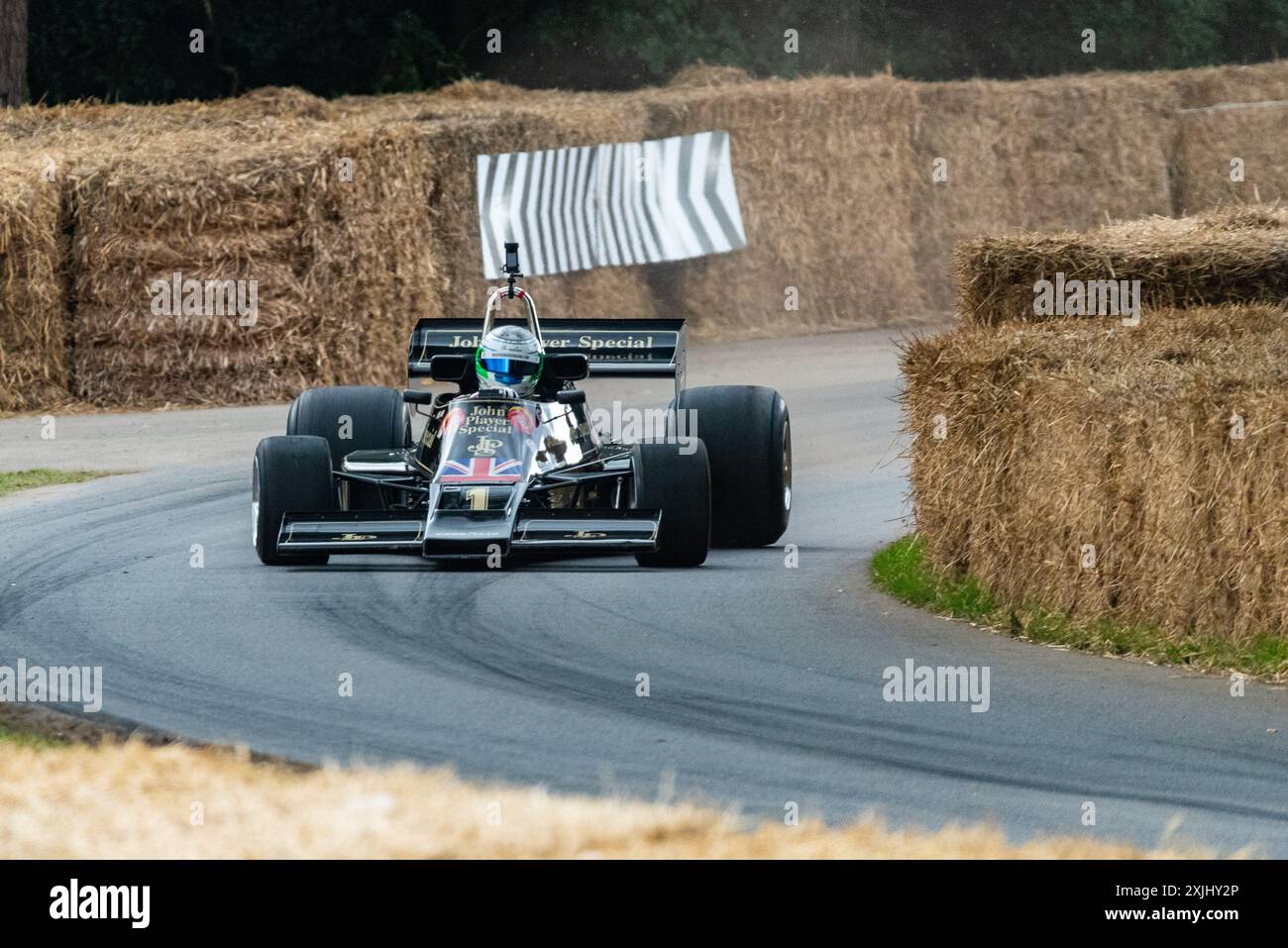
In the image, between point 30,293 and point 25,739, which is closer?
point 25,739

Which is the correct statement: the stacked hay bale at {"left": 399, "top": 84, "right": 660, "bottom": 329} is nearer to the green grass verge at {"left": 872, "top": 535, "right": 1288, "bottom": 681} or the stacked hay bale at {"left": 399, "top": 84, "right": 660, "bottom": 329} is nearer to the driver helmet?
A: the driver helmet

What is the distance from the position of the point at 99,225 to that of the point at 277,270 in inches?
63.6

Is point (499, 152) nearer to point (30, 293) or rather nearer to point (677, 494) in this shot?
point (30, 293)

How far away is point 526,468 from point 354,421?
1620 millimetres

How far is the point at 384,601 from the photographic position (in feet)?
31.5

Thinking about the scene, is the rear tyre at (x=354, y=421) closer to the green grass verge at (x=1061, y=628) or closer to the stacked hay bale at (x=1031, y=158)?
the green grass verge at (x=1061, y=628)

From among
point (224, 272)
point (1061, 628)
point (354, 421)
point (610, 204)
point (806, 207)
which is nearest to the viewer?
point (1061, 628)

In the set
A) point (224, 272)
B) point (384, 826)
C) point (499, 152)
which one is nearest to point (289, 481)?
point (384, 826)

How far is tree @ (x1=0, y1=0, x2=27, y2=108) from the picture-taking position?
2472 centimetres

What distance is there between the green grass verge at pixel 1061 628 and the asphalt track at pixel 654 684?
13 centimetres

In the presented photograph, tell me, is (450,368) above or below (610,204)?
below

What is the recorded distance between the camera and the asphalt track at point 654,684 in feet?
21.4

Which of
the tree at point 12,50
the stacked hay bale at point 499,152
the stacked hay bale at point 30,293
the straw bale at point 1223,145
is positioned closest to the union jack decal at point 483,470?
the stacked hay bale at point 30,293

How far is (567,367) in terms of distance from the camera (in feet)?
34.3
